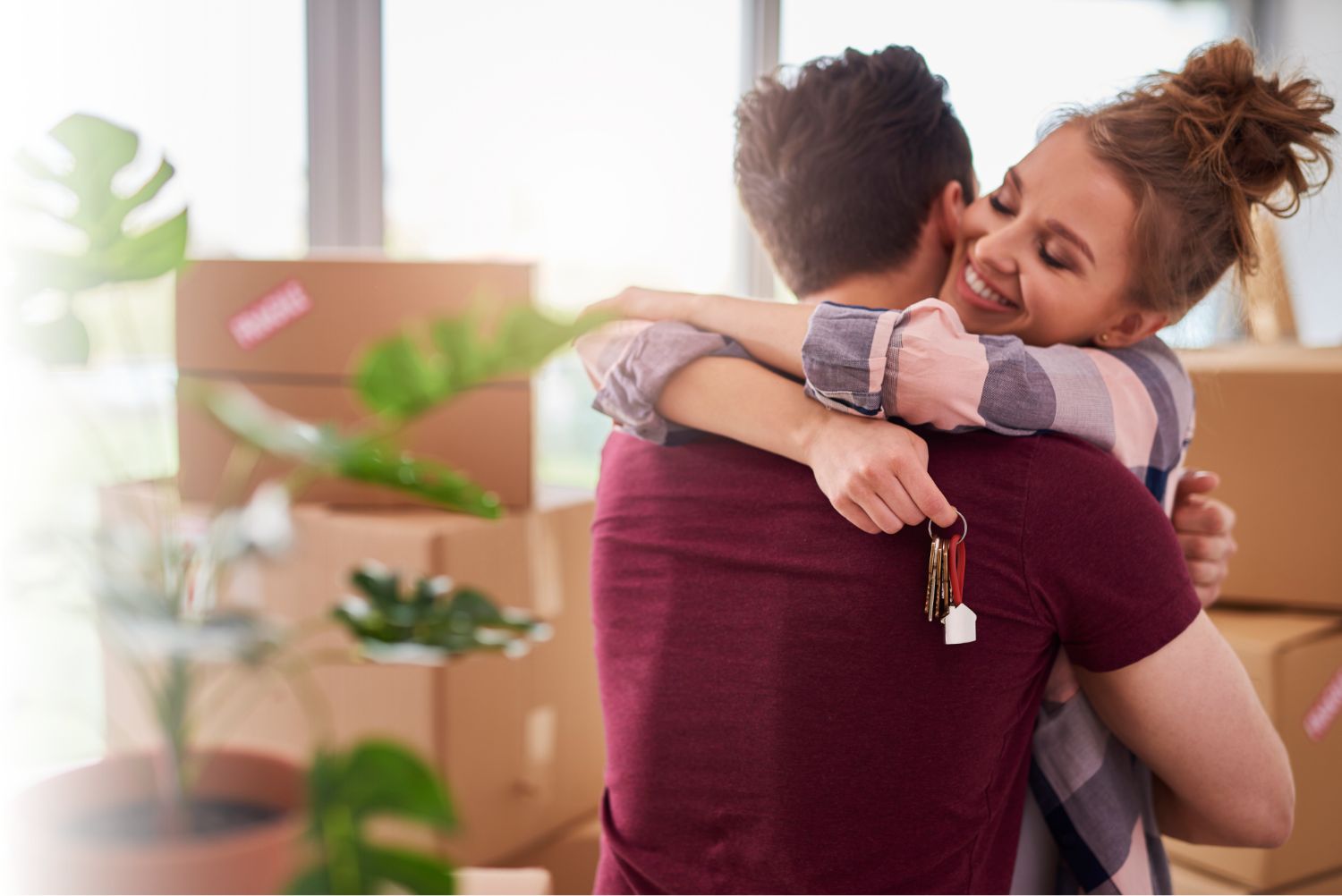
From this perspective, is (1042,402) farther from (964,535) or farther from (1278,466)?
(1278,466)

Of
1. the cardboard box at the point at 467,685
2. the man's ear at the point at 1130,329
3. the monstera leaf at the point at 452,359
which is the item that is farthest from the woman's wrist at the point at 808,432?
the cardboard box at the point at 467,685

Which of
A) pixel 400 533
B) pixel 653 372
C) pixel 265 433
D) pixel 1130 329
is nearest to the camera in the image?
pixel 265 433

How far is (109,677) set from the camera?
1.55 meters

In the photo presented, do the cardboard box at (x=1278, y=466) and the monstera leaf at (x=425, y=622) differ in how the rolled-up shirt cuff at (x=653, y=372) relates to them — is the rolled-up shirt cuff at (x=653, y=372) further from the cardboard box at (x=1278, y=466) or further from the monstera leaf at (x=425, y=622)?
the cardboard box at (x=1278, y=466)

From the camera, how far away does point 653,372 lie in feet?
2.94

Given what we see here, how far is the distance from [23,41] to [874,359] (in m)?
1.55

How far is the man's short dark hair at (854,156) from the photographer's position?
99 cm

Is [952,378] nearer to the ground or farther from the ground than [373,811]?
farther from the ground

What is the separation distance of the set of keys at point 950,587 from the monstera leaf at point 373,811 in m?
0.47

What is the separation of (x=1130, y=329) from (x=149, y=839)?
884 mm

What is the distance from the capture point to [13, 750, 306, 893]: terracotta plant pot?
1.25ft

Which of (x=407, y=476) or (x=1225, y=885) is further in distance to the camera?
(x=1225, y=885)

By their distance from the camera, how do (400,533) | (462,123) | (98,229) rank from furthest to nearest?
1. (462,123)
2. (400,533)
3. (98,229)

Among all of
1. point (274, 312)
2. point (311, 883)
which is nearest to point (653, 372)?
point (311, 883)
